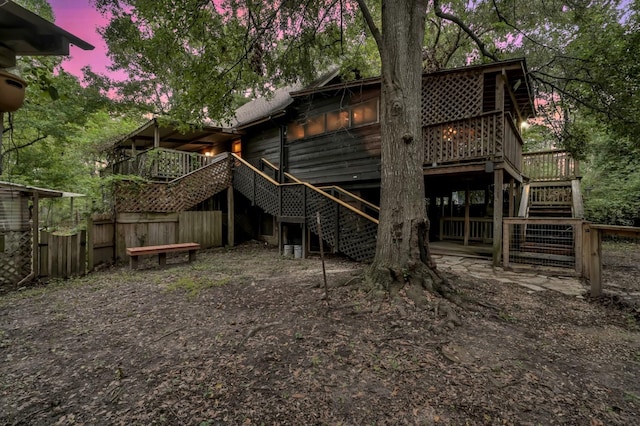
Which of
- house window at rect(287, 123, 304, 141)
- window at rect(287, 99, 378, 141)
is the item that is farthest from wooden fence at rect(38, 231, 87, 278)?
window at rect(287, 99, 378, 141)

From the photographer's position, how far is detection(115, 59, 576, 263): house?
700cm

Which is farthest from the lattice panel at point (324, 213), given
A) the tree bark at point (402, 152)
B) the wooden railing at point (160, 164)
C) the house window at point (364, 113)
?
the wooden railing at point (160, 164)

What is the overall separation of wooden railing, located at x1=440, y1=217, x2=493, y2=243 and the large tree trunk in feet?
25.2

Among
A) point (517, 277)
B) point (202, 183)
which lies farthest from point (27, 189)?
point (517, 277)

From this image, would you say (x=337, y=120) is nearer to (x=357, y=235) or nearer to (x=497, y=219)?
(x=357, y=235)

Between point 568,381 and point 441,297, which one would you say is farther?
point 441,297

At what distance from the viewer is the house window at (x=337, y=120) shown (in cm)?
951

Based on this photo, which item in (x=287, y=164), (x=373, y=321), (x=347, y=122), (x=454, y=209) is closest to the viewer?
(x=373, y=321)

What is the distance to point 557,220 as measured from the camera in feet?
18.9

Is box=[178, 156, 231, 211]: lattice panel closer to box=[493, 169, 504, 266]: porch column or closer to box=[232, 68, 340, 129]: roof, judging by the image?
box=[232, 68, 340, 129]: roof

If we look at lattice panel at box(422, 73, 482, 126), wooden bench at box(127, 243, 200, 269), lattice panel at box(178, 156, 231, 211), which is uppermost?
lattice panel at box(422, 73, 482, 126)

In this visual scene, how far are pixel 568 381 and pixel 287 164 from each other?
406 inches

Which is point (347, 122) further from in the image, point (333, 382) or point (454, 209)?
point (333, 382)

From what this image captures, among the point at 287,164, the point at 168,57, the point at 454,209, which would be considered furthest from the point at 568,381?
the point at 454,209
